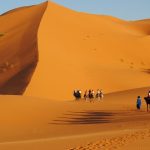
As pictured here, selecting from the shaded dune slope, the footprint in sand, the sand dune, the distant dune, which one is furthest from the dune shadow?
the shaded dune slope

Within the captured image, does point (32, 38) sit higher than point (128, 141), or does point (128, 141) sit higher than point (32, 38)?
point (32, 38)

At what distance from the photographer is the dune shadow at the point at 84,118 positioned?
24.4m

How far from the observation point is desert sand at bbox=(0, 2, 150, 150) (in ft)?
61.7

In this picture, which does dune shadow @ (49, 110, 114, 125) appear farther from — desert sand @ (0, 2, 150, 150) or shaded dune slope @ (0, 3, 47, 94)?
shaded dune slope @ (0, 3, 47, 94)

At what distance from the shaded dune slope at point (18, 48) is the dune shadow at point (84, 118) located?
1703 cm

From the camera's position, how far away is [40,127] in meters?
24.1

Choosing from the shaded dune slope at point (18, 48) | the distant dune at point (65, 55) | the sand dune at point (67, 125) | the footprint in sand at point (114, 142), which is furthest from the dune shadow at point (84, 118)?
the shaded dune slope at point (18, 48)

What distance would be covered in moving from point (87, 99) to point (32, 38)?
20.8 metres

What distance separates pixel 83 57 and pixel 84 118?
31437mm

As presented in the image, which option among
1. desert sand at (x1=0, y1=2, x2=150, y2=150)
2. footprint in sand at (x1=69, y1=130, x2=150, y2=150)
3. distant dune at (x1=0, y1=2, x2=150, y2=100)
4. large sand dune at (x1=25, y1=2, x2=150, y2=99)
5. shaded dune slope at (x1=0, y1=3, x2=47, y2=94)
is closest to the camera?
footprint in sand at (x1=69, y1=130, x2=150, y2=150)

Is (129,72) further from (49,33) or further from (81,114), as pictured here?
(81,114)

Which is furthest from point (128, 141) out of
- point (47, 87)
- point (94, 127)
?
point (47, 87)

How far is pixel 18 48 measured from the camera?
56.7 meters

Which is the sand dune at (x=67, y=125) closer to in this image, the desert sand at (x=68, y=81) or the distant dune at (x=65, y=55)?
the desert sand at (x=68, y=81)
